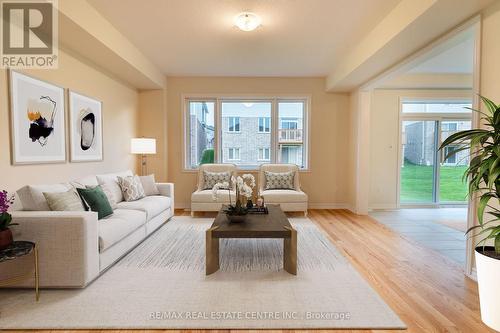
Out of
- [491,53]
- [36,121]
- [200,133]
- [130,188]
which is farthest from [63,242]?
[491,53]

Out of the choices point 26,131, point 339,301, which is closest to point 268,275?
point 339,301

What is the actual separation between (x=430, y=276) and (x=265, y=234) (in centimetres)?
169

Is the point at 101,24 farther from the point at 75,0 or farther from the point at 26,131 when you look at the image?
the point at 26,131

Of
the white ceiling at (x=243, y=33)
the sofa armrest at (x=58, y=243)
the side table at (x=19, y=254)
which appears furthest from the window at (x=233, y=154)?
the side table at (x=19, y=254)

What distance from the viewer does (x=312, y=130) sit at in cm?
580

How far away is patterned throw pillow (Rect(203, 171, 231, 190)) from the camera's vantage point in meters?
5.29

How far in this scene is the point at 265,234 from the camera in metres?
2.62

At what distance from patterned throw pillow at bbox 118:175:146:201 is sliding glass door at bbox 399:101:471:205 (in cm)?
529

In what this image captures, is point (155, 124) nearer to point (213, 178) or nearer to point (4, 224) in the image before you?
point (213, 178)

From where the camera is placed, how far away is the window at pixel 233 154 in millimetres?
5980

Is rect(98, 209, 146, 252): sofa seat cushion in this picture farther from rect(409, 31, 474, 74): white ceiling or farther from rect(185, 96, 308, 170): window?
rect(409, 31, 474, 74): white ceiling

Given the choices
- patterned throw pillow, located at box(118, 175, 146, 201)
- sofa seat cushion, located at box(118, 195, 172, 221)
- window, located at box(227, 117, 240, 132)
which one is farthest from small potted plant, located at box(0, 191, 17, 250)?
window, located at box(227, 117, 240, 132)

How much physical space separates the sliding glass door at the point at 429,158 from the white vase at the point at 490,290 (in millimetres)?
4281

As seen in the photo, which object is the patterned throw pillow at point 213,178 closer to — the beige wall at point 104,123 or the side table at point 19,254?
the beige wall at point 104,123
